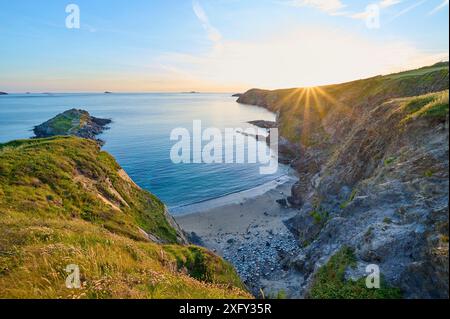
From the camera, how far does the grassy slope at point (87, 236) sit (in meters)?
8.73

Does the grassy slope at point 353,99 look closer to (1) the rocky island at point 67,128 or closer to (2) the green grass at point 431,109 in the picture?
(2) the green grass at point 431,109

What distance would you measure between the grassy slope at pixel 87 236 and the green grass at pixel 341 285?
4.41 metres

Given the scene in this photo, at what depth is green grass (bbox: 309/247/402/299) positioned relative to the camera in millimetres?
11148

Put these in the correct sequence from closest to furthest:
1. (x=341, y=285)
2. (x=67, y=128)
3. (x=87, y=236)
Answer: (x=341, y=285)
(x=87, y=236)
(x=67, y=128)

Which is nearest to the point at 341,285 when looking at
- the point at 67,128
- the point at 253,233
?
the point at 253,233

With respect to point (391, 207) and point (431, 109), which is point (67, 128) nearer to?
point (391, 207)

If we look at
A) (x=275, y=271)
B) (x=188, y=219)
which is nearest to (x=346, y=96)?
(x=188, y=219)

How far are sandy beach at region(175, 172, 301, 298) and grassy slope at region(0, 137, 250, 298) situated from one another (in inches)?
240

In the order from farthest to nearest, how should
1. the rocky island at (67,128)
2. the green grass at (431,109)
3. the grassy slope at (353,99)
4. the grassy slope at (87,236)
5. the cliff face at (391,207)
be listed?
1. the rocky island at (67,128)
2. the grassy slope at (353,99)
3. the green grass at (431,109)
4. the cliff face at (391,207)
5. the grassy slope at (87,236)

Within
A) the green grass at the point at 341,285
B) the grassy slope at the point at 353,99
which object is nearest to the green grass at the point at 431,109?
the green grass at the point at 341,285

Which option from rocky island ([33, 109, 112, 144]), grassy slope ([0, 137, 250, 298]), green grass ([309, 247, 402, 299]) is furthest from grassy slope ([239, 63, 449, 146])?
rocky island ([33, 109, 112, 144])

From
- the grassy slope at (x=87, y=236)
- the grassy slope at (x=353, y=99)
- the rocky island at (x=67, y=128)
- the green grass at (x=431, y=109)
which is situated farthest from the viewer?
the rocky island at (x=67, y=128)

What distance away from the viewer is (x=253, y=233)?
35.9 meters

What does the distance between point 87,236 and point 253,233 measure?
25.8 meters
